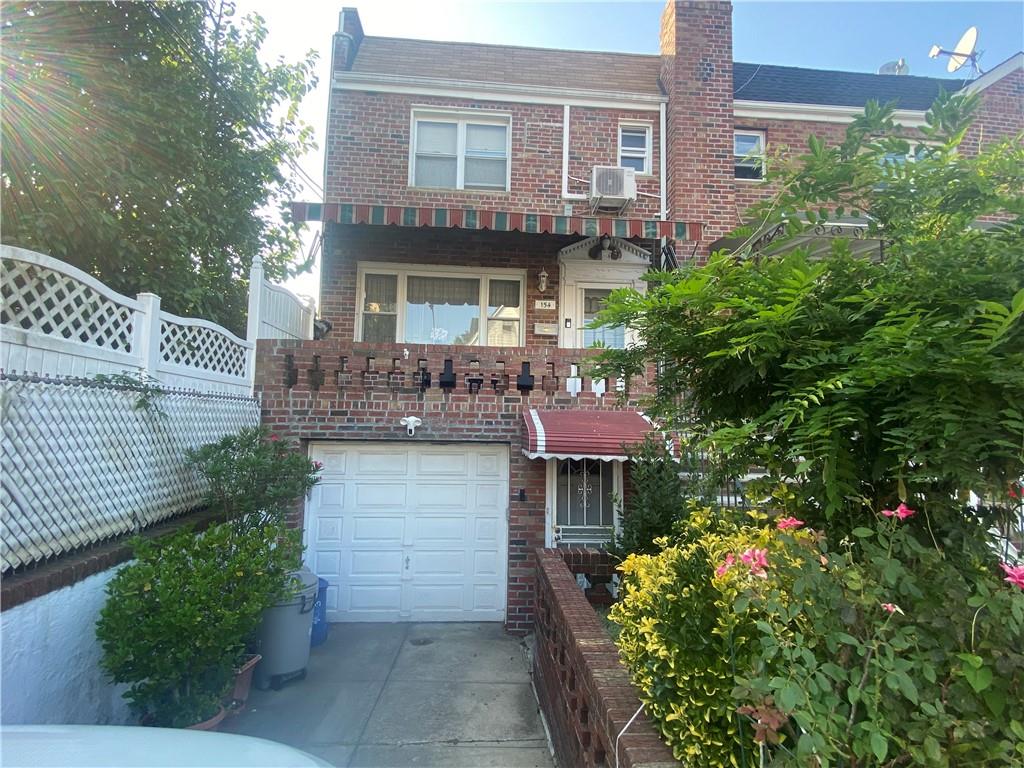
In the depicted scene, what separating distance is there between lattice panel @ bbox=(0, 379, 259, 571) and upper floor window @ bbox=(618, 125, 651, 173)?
7397 millimetres

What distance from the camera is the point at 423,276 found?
800cm

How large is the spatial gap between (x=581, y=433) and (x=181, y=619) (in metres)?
3.81

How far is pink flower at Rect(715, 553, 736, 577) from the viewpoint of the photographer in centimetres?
191

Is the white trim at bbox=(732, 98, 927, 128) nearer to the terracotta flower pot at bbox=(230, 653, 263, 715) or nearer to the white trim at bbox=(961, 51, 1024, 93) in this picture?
the white trim at bbox=(961, 51, 1024, 93)

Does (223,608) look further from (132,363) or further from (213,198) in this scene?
(213,198)

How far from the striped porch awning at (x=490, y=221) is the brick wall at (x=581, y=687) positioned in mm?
4274

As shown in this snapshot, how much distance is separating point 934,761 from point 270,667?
475cm

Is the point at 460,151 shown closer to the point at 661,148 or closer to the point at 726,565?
the point at 661,148

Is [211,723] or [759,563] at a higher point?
[759,563]

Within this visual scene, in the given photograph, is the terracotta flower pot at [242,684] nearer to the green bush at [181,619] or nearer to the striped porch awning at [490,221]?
the green bush at [181,619]

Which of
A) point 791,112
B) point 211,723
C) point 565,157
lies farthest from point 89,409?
point 791,112

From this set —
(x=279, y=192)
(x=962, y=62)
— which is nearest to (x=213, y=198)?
(x=279, y=192)

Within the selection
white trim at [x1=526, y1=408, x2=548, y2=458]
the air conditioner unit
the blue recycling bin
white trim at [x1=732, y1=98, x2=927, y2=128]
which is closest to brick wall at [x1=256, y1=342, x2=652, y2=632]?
white trim at [x1=526, y1=408, x2=548, y2=458]

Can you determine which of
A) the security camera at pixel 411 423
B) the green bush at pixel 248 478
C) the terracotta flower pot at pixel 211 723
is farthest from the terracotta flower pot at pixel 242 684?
the security camera at pixel 411 423
